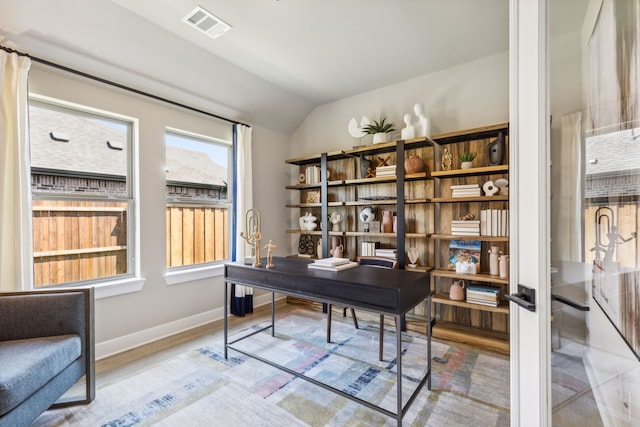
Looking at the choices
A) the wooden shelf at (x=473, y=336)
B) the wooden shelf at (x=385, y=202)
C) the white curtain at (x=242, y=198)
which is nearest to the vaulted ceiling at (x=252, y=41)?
the white curtain at (x=242, y=198)

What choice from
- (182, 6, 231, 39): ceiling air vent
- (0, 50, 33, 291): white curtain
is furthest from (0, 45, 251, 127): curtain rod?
(182, 6, 231, 39): ceiling air vent

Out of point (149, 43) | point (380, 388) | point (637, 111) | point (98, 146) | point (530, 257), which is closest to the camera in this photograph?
point (637, 111)

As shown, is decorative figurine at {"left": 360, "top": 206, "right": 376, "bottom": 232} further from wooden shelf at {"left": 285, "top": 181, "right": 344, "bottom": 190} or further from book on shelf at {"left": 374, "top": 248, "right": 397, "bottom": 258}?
wooden shelf at {"left": 285, "top": 181, "right": 344, "bottom": 190}

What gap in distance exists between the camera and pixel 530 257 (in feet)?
3.64

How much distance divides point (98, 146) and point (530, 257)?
11.1 ft

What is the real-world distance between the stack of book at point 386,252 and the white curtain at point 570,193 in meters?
2.22

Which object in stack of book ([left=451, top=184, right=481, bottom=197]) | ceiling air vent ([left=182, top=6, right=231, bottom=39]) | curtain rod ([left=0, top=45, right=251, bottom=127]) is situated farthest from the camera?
stack of book ([left=451, top=184, right=481, bottom=197])

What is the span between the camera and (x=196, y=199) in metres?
3.43

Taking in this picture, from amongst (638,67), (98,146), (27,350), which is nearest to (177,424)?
(27,350)

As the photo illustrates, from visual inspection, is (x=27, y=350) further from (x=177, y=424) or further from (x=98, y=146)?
(x=98, y=146)

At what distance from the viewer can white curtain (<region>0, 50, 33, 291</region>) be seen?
6.55ft

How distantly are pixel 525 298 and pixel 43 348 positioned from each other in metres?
2.51

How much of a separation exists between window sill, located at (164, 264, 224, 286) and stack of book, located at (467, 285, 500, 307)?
2834 mm

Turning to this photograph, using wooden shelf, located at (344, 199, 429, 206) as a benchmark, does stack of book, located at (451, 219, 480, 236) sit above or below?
below
